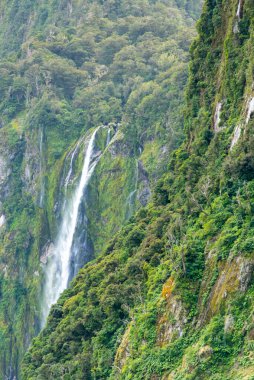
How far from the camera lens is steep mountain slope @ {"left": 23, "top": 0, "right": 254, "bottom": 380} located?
20.0 m

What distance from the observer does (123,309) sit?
2642 centimetres

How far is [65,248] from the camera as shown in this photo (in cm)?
4609

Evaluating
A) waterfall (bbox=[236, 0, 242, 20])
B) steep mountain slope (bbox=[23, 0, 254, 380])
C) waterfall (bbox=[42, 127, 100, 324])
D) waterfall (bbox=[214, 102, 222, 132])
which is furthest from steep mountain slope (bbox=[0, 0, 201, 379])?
waterfall (bbox=[236, 0, 242, 20])

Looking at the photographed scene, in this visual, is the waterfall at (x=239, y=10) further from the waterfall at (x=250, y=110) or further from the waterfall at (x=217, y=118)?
the waterfall at (x=250, y=110)

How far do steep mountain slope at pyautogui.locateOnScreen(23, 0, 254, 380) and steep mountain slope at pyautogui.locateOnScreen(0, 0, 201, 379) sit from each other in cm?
1190

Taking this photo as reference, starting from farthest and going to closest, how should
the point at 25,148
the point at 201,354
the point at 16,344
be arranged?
the point at 25,148
the point at 16,344
the point at 201,354

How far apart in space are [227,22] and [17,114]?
33063 millimetres

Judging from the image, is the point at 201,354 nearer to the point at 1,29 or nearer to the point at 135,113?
the point at 135,113

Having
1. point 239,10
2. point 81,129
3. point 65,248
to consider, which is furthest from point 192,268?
point 81,129

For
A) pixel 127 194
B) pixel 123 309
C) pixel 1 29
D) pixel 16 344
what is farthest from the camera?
pixel 1 29

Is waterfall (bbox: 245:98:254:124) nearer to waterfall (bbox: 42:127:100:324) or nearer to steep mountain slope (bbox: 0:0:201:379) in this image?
steep mountain slope (bbox: 0:0:201:379)

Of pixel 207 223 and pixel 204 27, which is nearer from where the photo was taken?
pixel 207 223

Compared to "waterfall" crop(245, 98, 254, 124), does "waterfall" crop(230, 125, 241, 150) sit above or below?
below

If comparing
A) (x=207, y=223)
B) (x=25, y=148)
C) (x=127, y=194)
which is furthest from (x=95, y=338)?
(x=25, y=148)
